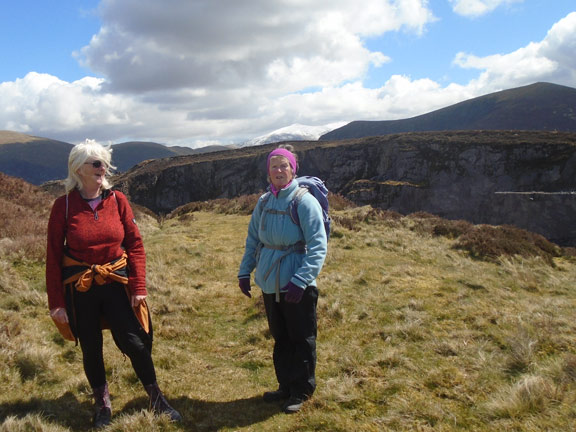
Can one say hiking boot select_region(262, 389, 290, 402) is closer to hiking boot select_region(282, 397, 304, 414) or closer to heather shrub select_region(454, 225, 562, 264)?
hiking boot select_region(282, 397, 304, 414)

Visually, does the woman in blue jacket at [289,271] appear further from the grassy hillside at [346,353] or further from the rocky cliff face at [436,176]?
the rocky cliff face at [436,176]

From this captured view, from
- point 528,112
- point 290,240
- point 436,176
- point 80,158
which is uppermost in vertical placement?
point 528,112

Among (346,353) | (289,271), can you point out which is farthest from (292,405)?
(346,353)

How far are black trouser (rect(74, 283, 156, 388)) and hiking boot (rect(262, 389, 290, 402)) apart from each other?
3.93ft

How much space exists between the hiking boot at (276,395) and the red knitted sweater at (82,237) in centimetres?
163

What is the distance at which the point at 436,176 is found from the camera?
57.8 metres

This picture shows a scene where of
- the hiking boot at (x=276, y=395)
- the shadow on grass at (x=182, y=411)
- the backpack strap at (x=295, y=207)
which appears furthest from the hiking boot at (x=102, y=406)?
the backpack strap at (x=295, y=207)

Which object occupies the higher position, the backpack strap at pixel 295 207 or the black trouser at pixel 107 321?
the backpack strap at pixel 295 207

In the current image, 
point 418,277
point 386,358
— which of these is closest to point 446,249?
point 418,277

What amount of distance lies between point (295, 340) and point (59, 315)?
207 centimetres

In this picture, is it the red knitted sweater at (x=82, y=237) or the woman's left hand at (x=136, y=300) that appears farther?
the woman's left hand at (x=136, y=300)

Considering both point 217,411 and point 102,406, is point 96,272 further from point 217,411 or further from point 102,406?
point 217,411

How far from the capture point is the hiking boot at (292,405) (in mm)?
3686

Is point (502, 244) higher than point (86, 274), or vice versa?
point (86, 274)
